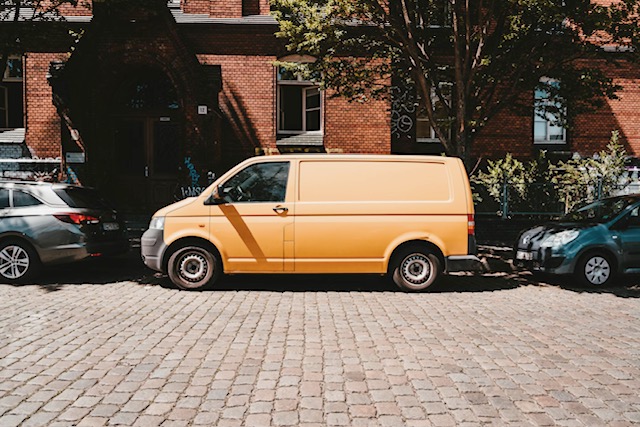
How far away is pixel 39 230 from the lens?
9.12 m

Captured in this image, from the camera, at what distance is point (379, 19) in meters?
12.0

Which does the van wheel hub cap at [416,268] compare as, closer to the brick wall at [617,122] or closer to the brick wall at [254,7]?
the brick wall at [254,7]

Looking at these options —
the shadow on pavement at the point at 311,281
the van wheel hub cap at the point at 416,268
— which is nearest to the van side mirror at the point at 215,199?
the shadow on pavement at the point at 311,281

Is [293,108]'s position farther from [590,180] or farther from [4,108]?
[4,108]

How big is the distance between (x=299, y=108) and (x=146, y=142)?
16.5 ft

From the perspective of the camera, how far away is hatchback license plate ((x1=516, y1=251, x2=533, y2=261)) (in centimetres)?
993

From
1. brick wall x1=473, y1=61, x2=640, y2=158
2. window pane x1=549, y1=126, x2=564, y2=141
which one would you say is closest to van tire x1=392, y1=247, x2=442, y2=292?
brick wall x1=473, y1=61, x2=640, y2=158

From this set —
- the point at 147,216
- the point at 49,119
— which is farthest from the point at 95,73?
the point at 147,216

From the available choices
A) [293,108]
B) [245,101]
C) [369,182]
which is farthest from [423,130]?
[369,182]

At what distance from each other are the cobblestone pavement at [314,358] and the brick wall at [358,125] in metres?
10.2

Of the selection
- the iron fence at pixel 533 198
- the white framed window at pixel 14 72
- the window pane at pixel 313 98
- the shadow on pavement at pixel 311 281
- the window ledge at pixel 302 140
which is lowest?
the shadow on pavement at pixel 311 281

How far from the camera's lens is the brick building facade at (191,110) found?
52.5 ft

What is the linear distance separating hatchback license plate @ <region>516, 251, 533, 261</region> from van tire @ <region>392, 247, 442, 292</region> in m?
2.10

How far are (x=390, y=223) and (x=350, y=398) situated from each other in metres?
4.75
